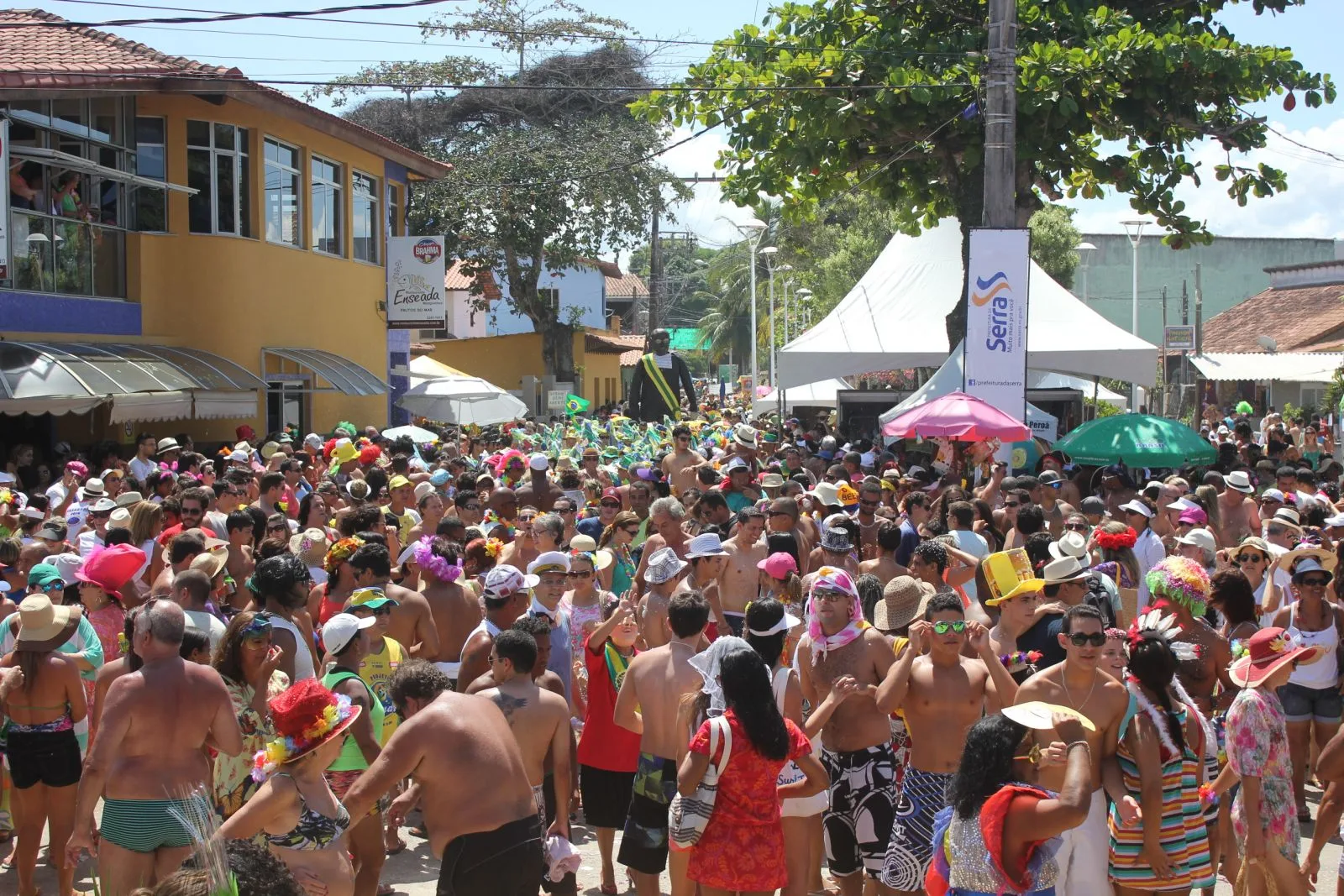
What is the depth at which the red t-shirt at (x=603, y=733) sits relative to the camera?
6391 millimetres

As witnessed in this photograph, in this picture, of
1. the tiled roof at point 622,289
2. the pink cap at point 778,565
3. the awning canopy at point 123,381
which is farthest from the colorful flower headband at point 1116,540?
the tiled roof at point 622,289

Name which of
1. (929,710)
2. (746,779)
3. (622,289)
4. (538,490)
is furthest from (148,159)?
(622,289)

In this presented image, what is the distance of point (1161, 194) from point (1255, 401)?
2249 centimetres

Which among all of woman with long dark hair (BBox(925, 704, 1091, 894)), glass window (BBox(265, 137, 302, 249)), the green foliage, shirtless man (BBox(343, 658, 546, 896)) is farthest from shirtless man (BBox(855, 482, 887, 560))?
the green foliage

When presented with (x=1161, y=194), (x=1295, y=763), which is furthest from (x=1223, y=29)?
(x=1295, y=763)

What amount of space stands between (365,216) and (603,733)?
20190 mm

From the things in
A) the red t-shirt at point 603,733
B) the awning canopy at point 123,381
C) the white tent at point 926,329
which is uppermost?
the white tent at point 926,329

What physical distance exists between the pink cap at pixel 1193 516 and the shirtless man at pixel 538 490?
5.22 metres

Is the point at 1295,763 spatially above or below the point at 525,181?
below

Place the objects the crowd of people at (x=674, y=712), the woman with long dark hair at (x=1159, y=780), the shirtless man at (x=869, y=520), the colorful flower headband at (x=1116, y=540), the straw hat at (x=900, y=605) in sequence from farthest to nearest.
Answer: the shirtless man at (x=869, y=520) → the colorful flower headband at (x=1116, y=540) → the straw hat at (x=900, y=605) → the woman with long dark hair at (x=1159, y=780) → the crowd of people at (x=674, y=712)

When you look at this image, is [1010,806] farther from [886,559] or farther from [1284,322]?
[1284,322]

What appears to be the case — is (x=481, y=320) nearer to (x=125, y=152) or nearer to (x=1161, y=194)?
(x=125, y=152)

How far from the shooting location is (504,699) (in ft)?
17.8

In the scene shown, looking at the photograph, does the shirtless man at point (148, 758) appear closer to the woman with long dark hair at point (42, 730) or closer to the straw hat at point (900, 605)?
the woman with long dark hair at point (42, 730)
